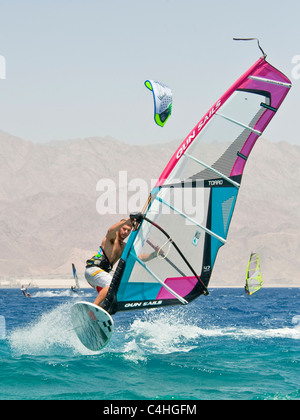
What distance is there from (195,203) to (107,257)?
68.6 inches

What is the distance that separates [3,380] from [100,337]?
2516 millimetres

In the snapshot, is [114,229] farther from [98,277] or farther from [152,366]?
[152,366]

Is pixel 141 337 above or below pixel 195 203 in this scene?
below

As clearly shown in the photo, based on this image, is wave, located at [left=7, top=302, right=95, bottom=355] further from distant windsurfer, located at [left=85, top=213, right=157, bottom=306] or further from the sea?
distant windsurfer, located at [left=85, top=213, right=157, bottom=306]

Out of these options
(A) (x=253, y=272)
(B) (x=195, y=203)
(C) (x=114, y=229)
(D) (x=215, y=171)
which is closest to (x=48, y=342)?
(C) (x=114, y=229)

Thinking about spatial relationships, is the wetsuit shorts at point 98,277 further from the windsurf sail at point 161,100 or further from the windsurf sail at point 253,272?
the windsurf sail at point 253,272

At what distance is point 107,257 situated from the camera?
10133mm

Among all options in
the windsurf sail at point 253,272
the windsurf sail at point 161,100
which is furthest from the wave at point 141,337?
the windsurf sail at point 253,272

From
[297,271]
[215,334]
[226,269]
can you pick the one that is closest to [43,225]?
[226,269]

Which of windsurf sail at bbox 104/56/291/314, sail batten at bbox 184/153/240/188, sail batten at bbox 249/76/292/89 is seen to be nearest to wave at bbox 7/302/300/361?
windsurf sail at bbox 104/56/291/314

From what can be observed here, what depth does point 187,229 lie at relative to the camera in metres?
9.97

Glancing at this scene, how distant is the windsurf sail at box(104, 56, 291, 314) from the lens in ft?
31.4

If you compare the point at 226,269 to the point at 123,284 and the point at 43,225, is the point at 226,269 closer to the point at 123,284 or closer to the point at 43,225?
the point at 43,225
